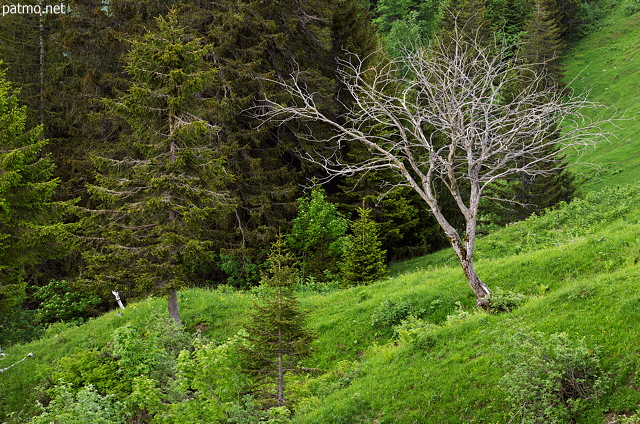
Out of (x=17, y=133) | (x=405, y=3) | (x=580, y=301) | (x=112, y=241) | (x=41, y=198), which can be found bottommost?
(x=580, y=301)

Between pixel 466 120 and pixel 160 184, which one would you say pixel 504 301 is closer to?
pixel 466 120

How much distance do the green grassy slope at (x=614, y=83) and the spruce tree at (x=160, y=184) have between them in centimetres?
2037

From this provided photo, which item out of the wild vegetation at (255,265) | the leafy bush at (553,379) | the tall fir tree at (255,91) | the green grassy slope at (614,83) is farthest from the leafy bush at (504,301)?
the green grassy slope at (614,83)


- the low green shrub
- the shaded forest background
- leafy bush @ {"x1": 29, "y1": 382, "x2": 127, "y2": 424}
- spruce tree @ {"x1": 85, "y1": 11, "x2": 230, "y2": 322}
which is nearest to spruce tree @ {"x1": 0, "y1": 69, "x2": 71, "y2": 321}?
the shaded forest background

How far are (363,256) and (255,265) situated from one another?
5.55 meters

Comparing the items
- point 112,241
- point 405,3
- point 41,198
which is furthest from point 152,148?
point 405,3

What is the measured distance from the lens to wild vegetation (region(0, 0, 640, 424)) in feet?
28.1

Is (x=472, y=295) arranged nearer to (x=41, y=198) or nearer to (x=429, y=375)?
(x=429, y=375)

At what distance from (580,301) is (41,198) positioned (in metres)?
18.2

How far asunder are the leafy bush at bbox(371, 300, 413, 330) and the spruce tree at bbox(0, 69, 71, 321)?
10988 mm

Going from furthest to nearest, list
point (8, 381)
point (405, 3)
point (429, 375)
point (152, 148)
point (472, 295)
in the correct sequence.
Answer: point (405, 3) → point (8, 381) → point (152, 148) → point (472, 295) → point (429, 375)

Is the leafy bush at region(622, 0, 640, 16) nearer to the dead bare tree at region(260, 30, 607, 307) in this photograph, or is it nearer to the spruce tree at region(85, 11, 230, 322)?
the dead bare tree at region(260, 30, 607, 307)

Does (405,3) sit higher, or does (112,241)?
(405,3)

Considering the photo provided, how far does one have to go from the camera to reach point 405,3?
6844 centimetres
